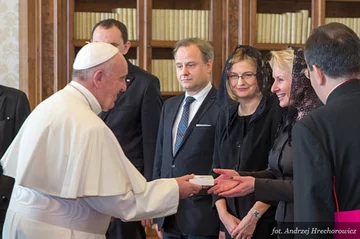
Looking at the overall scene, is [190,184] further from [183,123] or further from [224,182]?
[183,123]

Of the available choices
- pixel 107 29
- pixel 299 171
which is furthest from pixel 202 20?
pixel 299 171

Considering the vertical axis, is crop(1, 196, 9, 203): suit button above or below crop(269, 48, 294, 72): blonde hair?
below

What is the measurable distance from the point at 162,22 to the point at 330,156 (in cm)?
325

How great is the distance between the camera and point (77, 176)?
237cm

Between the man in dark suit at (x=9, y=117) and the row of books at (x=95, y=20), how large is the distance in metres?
1.31

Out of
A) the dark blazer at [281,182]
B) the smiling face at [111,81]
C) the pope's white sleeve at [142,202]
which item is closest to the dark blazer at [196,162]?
the dark blazer at [281,182]

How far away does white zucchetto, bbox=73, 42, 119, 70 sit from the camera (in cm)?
260

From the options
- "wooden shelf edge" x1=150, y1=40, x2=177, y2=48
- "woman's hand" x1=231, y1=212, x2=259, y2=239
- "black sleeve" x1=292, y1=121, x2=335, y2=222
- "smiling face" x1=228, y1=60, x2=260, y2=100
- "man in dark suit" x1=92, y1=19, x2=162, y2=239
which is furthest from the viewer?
"wooden shelf edge" x1=150, y1=40, x2=177, y2=48

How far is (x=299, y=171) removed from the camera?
1949mm

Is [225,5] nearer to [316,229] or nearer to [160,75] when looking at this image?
[160,75]

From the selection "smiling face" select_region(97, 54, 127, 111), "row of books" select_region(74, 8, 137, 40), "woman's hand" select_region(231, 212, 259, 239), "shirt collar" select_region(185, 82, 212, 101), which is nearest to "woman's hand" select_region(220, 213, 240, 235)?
"woman's hand" select_region(231, 212, 259, 239)

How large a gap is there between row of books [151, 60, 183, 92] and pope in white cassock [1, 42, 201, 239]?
7.81ft

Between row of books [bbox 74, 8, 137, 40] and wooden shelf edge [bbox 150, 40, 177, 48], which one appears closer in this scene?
row of books [bbox 74, 8, 137, 40]

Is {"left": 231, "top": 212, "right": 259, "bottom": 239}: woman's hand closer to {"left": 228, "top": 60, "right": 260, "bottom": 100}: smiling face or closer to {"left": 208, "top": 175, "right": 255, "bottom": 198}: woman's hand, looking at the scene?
{"left": 208, "top": 175, "right": 255, "bottom": 198}: woman's hand
